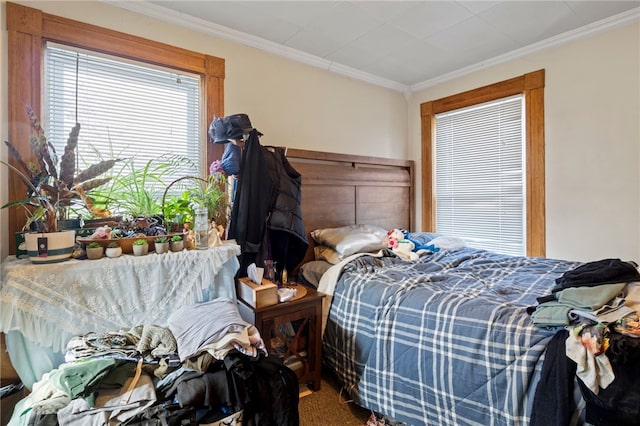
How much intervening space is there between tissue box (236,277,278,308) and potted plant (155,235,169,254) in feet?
1.61

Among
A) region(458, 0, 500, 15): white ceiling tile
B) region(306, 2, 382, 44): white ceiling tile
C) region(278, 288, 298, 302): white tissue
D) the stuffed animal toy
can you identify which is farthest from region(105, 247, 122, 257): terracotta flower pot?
Answer: region(458, 0, 500, 15): white ceiling tile

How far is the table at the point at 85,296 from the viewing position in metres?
1.33

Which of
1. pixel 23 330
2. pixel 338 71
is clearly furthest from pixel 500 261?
pixel 23 330

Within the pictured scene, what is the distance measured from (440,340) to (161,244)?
1.46 m

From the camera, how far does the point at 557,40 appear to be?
254cm

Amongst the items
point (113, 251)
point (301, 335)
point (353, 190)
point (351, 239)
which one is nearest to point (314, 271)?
point (351, 239)

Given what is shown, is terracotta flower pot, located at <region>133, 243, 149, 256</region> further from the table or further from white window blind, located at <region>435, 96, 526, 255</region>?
white window blind, located at <region>435, 96, 526, 255</region>

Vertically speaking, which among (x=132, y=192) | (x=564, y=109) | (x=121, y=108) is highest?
(x=564, y=109)

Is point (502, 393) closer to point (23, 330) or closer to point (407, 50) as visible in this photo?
point (23, 330)

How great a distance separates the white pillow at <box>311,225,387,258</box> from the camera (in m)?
2.38

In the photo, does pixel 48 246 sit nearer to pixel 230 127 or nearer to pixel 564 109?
pixel 230 127

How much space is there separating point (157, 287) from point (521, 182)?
117 inches

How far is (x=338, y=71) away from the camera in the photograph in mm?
3041

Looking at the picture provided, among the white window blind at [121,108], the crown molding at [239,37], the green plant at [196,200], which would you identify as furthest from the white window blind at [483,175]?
the white window blind at [121,108]
